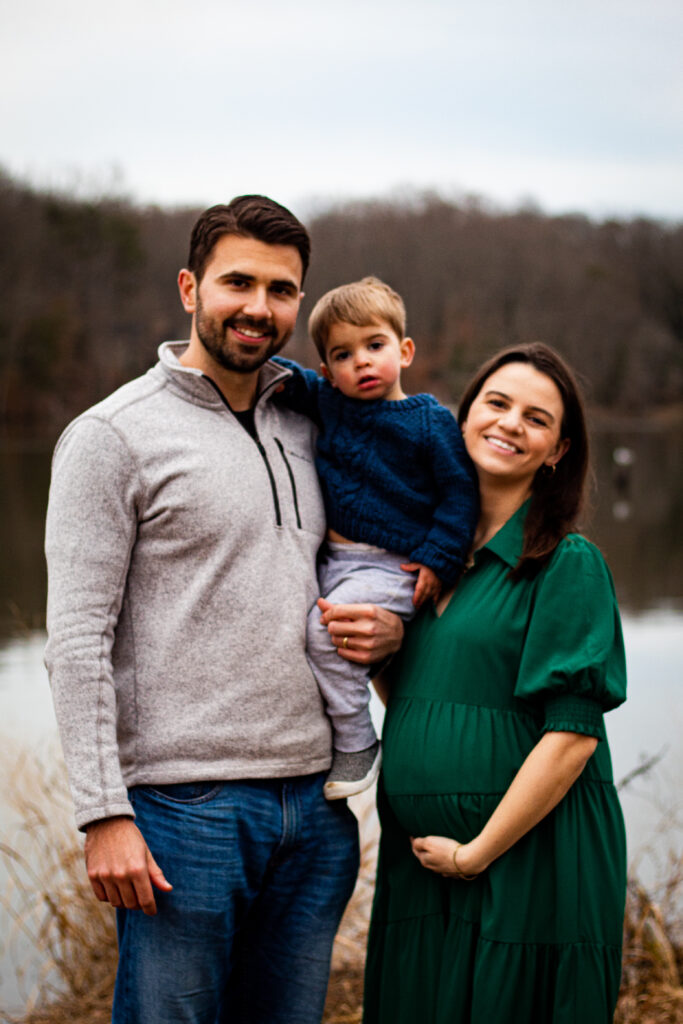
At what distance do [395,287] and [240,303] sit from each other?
43.3m

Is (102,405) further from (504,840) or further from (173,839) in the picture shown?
(504,840)

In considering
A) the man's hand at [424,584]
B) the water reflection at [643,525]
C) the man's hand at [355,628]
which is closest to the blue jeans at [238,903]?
the man's hand at [355,628]

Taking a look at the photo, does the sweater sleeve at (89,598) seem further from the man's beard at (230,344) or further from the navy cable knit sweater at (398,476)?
the navy cable knit sweater at (398,476)

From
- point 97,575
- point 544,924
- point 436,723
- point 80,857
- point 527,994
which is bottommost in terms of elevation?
point 80,857

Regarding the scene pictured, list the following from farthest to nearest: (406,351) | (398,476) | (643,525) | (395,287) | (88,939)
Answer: (395,287), (643,525), (88,939), (406,351), (398,476)

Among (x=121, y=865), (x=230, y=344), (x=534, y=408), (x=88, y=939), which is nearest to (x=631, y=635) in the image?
(x=88, y=939)

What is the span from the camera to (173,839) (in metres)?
2.05

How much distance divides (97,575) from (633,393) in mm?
45928

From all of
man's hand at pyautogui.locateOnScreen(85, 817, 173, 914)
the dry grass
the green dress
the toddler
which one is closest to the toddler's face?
the toddler

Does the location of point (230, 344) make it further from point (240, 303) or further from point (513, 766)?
point (513, 766)

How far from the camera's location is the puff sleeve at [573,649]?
203cm

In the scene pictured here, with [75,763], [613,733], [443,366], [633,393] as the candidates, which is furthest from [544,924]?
[633,393]

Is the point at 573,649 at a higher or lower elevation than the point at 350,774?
higher

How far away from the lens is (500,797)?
83.3 inches
